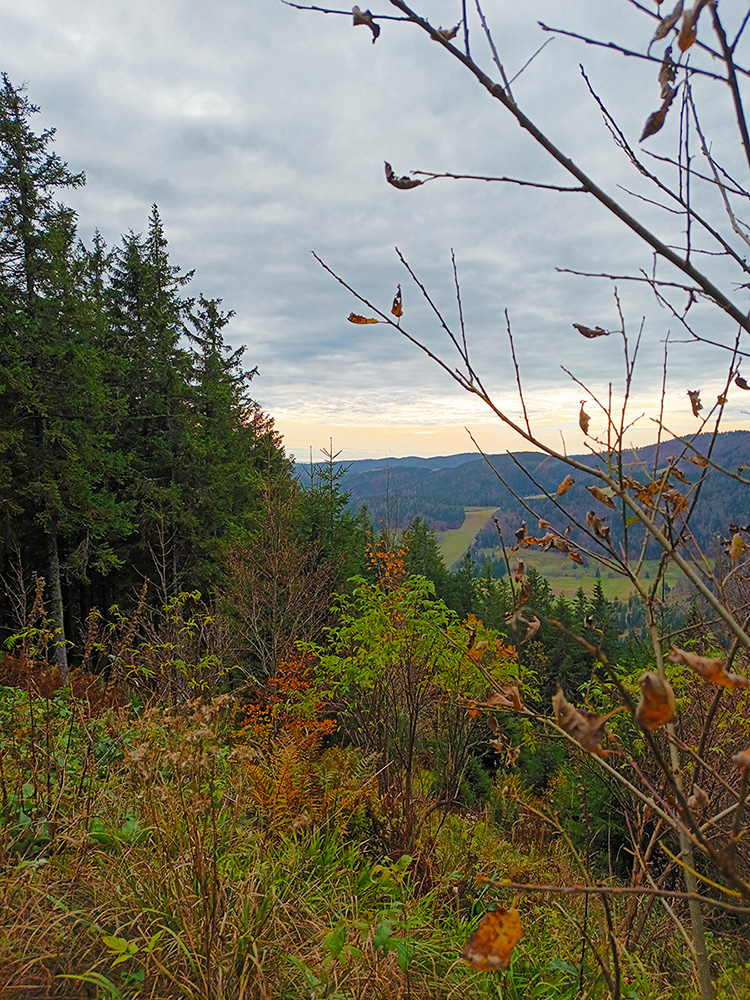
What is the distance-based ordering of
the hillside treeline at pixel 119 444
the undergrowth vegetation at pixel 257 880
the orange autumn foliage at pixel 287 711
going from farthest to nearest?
the hillside treeline at pixel 119 444 → the orange autumn foliage at pixel 287 711 → the undergrowth vegetation at pixel 257 880

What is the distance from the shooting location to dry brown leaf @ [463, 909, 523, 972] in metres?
0.75

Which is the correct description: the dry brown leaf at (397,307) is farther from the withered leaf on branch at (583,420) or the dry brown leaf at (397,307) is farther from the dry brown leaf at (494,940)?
the dry brown leaf at (494,940)

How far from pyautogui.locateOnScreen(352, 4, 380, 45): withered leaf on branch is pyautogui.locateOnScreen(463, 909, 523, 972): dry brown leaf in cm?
127

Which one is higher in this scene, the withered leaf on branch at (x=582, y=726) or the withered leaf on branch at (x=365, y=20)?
the withered leaf on branch at (x=365, y=20)

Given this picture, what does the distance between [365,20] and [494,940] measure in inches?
52.4

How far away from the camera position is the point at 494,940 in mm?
772

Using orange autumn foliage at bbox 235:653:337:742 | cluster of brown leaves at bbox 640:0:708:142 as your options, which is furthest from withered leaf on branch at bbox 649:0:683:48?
orange autumn foliage at bbox 235:653:337:742

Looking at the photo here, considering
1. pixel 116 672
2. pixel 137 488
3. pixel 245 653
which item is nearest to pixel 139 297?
pixel 137 488

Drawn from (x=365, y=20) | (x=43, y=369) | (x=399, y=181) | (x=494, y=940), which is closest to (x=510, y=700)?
(x=494, y=940)

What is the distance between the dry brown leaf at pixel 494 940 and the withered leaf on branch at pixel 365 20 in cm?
127

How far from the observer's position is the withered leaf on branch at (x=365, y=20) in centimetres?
89

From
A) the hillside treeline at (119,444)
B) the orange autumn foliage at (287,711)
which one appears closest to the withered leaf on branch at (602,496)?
the orange autumn foliage at (287,711)

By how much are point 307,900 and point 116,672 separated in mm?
1890

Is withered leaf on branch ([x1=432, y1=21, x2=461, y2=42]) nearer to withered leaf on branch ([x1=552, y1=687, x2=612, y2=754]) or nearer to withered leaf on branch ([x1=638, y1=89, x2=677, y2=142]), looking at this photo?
withered leaf on branch ([x1=638, y1=89, x2=677, y2=142])
